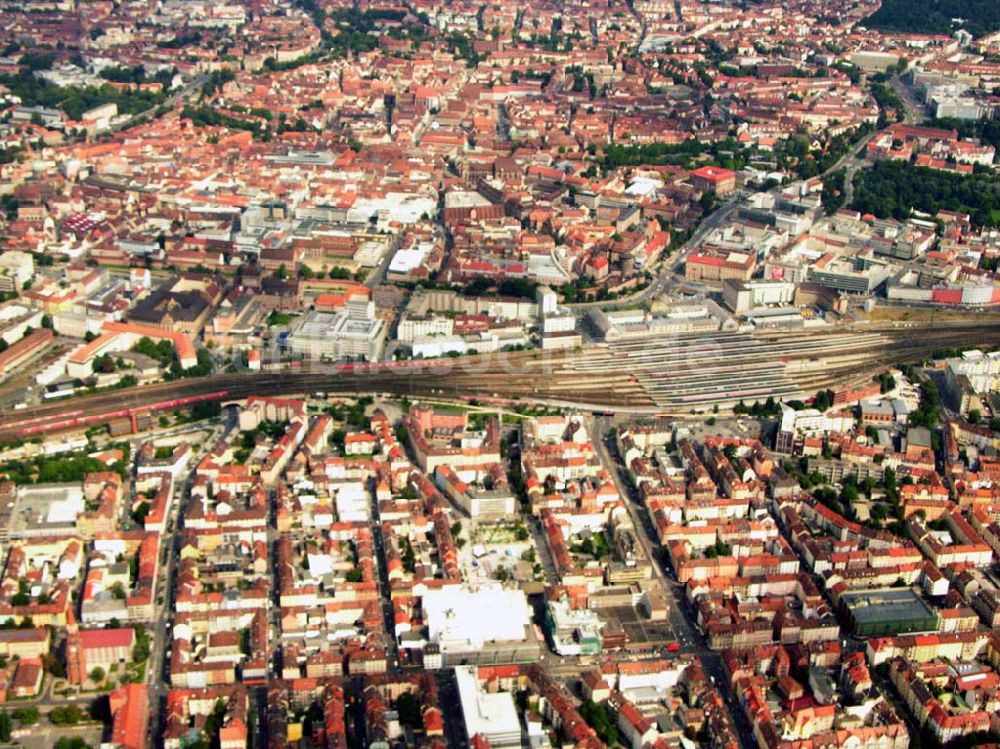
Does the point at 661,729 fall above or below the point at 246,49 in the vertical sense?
above

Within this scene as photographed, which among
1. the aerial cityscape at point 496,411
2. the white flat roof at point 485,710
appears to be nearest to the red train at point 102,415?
the aerial cityscape at point 496,411

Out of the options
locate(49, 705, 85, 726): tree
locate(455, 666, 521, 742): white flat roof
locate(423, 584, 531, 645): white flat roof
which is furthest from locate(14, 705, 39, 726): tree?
locate(455, 666, 521, 742): white flat roof

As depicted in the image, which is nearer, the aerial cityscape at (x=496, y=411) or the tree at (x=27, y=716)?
the tree at (x=27, y=716)

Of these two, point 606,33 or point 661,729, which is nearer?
point 661,729

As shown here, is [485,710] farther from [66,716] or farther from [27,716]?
[27,716]

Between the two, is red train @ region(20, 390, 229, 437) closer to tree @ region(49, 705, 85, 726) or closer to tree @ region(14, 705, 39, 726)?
tree @ region(14, 705, 39, 726)

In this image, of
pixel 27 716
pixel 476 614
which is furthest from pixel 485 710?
pixel 27 716

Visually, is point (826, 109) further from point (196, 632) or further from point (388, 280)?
point (196, 632)

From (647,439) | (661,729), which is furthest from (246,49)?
(661,729)

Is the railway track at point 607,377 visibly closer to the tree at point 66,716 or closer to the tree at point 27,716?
the tree at point 27,716
